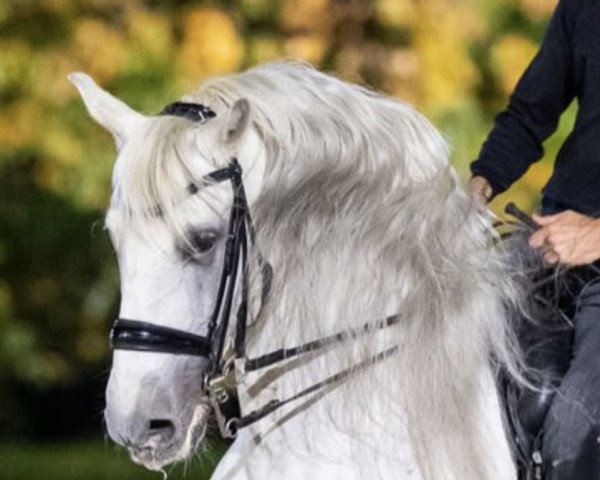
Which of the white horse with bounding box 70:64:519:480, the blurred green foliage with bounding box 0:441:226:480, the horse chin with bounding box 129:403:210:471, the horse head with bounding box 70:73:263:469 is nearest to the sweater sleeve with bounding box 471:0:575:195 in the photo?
the white horse with bounding box 70:64:519:480

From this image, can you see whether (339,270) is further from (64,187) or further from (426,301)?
(64,187)

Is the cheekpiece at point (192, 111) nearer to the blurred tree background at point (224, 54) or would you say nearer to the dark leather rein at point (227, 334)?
the dark leather rein at point (227, 334)

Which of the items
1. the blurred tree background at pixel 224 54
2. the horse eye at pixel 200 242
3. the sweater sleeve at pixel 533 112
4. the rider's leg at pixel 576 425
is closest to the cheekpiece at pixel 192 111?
the horse eye at pixel 200 242

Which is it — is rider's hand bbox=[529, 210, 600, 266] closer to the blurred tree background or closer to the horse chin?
the horse chin

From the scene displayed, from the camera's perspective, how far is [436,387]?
4.21m

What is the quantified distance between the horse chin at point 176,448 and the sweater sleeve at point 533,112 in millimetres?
981

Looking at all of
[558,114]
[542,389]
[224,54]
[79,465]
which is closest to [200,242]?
[542,389]

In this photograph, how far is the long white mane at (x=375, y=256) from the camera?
4.23m

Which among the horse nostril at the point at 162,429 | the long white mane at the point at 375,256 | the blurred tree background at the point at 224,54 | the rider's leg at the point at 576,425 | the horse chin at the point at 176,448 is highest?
the long white mane at the point at 375,256

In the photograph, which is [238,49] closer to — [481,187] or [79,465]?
[79,465]

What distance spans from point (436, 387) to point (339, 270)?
1.10 ft

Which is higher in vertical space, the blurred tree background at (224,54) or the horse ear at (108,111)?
the horse ear at (108,111)

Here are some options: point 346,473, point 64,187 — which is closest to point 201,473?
point 64,187

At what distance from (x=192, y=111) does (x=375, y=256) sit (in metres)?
0.52
